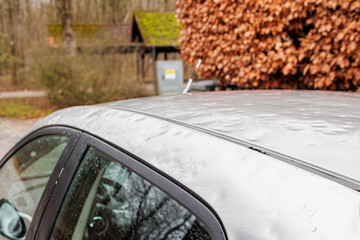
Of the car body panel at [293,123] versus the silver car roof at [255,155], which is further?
the car body panel at [293,123]

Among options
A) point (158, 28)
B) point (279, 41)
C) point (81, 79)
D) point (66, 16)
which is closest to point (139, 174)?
point (279, 41)

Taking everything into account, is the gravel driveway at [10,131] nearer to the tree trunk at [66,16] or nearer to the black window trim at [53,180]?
the tree trunk at [66,16]

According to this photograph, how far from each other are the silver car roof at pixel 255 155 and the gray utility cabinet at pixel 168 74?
9384mm

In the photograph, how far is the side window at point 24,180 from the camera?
1801mm

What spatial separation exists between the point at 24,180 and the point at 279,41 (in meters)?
3.46

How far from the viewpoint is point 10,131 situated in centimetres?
975

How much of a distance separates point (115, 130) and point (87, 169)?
0.21 m

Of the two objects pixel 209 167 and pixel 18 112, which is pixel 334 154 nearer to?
pixel 209 167

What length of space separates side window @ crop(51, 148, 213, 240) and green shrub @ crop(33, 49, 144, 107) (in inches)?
482

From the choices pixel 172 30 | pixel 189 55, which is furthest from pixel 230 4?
pixel 172 30

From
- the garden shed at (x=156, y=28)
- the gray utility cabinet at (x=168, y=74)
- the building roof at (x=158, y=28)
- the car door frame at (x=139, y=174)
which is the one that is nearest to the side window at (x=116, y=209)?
the car door frame at (x=139, y=174)

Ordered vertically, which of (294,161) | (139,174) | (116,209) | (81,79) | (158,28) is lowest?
(81,79)

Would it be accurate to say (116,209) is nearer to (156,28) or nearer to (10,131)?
(10,131)

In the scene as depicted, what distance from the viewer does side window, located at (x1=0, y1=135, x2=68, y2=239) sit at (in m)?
1.80
